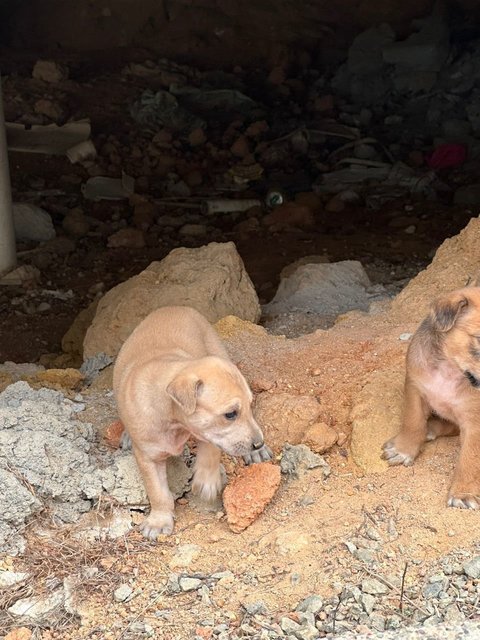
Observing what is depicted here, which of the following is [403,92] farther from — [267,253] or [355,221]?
[267,253]

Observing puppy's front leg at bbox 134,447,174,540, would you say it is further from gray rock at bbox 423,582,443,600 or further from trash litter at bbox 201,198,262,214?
trash litter at bbox 201,198,262,214

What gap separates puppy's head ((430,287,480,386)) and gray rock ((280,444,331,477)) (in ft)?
3.28

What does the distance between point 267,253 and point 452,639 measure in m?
8.62

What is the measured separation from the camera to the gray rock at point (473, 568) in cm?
390

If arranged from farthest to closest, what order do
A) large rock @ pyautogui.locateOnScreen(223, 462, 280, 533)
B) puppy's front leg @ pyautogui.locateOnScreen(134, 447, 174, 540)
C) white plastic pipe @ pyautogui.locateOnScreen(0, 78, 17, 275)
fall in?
white plastic pipe @ pyautogui.locateOnScreen(0, 78, 17, 275) → puppy's front leg @ pyautogui.locateOnScreen(134, 447, 174, 540) → large rock @ pyautogui.locateOnScreen(223, 462, 280, 533)

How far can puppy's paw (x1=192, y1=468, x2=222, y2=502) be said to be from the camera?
4789mm

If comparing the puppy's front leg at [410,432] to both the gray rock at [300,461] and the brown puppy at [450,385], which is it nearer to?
the brown puppy at [450,385]

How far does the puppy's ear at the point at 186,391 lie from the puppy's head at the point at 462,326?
127 cm

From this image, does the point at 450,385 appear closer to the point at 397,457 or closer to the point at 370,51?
the point at 397,457

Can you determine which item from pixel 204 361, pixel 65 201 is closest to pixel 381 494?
pixel 204 361

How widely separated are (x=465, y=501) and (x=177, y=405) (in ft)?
5.13

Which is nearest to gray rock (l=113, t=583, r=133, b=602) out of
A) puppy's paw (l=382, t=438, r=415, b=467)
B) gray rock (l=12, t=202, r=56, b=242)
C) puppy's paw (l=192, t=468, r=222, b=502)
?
puppy's paw (l=192, t=468, r=222, b=502)

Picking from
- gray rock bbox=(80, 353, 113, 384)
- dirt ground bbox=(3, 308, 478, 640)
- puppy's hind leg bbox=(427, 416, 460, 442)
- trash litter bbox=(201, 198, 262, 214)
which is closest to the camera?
dirt ground bbox=(3, 308, 478, 640)

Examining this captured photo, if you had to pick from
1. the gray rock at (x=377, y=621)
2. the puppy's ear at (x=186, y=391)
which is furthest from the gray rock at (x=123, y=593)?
the gray rock at (x=377, y=621)
